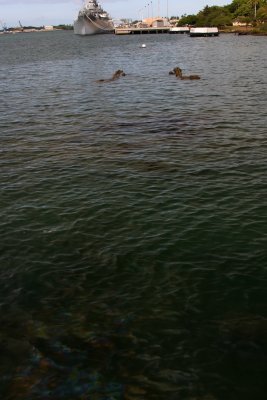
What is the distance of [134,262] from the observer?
14.5 m

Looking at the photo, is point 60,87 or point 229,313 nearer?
point 229,313

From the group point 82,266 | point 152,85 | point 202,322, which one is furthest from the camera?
point 152,85

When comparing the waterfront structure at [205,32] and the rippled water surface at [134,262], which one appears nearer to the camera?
the rippled water surface at [134,262]

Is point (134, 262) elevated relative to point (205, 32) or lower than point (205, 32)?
lower

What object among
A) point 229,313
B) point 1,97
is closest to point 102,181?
point 229,313

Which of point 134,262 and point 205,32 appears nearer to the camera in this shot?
point 134,262

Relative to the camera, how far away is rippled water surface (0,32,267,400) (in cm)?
990

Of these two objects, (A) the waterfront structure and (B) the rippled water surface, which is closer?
(B) the rippled water surface

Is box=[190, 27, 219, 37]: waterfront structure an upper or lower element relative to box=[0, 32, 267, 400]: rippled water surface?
upper

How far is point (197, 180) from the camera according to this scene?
853 inches

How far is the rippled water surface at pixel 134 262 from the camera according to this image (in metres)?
9.90

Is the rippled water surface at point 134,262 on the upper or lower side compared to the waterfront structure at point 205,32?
lower

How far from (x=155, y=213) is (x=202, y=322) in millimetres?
7333

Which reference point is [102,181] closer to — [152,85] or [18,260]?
[18,260]
